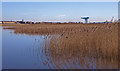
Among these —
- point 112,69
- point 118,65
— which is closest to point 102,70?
point 112,69

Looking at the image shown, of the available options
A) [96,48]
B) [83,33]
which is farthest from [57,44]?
[96,48]

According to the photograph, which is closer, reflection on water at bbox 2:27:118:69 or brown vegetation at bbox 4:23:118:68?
reflection on water at bbox 2:27:118:69

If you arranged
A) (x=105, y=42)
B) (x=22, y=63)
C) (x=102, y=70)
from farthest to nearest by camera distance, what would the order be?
(x=105, y=42) < (x=22, y=63) < (x=102, y=70)

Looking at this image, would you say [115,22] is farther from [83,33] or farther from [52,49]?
[52,49]

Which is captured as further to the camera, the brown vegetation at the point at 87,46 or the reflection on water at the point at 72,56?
the brown vegetation at the point at 87,46

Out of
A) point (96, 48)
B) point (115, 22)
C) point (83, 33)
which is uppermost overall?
point (115, 22)

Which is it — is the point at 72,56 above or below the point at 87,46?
Result: below

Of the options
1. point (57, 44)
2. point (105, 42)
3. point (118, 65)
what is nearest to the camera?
point (118, 65)

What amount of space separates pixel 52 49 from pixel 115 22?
229cm

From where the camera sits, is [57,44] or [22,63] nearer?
[22,63]

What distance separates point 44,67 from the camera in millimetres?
4035

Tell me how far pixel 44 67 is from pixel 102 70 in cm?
141

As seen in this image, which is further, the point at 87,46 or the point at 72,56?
the point at 87,46

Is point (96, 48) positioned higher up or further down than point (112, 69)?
higher up
